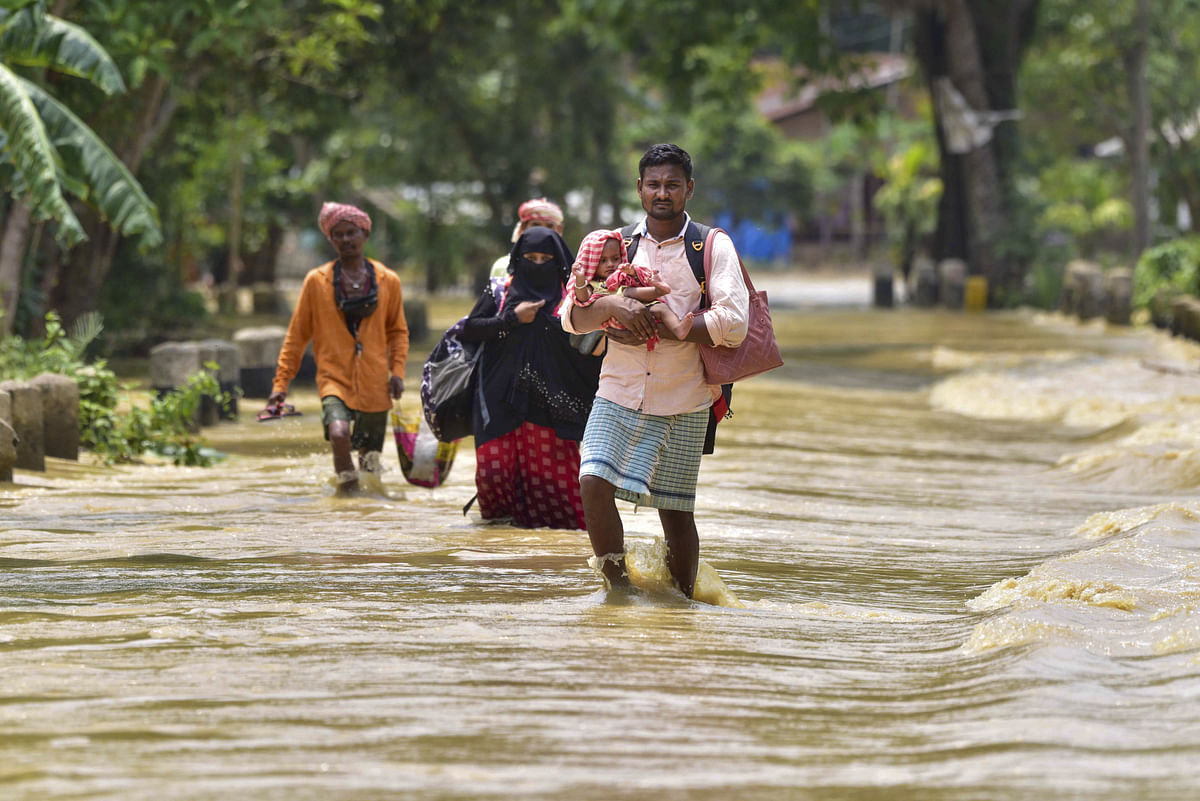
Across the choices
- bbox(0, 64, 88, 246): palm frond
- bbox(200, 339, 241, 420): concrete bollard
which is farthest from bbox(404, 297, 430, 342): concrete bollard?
bbox(0, 64, 88, 246): palm frond

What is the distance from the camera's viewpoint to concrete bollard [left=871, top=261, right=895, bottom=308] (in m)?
33.7

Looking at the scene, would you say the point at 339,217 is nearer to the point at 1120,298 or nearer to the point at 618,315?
the point at 618,315

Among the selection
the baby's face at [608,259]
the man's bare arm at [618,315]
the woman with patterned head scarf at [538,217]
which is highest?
the woman with patterned head scarf at [538,217]

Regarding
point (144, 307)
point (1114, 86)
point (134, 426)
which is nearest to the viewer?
point (134, 426)

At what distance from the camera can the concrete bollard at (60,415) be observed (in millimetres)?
10297

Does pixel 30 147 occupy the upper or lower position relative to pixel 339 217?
upper

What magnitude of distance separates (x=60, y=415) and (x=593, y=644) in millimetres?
6247

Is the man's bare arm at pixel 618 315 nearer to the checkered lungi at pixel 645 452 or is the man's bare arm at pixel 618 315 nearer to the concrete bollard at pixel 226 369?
the checkered lungi at pixel 645 452

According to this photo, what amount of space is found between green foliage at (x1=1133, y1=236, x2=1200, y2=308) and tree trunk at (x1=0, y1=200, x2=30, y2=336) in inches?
658

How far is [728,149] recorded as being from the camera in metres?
49.3

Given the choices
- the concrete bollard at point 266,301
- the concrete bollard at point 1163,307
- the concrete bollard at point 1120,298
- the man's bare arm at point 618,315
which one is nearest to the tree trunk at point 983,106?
the concrete bollard at point 1120,298

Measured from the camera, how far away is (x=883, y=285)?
33.9 m

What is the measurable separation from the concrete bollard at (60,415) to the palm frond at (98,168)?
2672mm

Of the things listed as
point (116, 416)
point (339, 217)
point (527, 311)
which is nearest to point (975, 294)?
point (116, 416)
